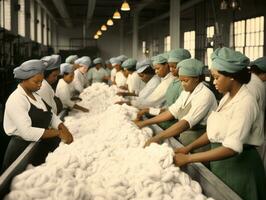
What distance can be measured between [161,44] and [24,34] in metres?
10.1

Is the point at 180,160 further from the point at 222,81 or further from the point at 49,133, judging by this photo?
the point at 49,133

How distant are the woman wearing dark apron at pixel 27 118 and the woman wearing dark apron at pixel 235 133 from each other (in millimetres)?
1208

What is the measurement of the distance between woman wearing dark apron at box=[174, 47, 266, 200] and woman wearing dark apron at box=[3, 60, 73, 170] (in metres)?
1.21

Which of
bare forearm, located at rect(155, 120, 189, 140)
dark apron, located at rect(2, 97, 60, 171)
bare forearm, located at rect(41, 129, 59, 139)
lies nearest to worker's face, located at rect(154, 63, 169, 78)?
bare forearm, located at rect(155, 120, 189, 140)

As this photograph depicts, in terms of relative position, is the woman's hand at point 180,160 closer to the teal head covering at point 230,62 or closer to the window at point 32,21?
the teal head covering at point 230,62

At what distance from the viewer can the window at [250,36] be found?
33.1ft

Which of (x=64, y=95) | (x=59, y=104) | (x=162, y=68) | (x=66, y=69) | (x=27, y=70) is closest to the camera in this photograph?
(x=27, y=70)

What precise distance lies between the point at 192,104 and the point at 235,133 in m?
1.01

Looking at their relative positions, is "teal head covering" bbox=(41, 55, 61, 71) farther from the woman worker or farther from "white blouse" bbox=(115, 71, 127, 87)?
"white blouse" bbox=(115, 71, 127, 87)

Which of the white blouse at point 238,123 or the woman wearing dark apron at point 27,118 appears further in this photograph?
the woman wearing dark apron at point 27,118

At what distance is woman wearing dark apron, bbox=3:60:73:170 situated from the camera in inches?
122

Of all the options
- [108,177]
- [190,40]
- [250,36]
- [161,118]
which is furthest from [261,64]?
[190,40]

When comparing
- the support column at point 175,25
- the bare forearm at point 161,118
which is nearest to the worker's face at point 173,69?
the bare forearm at point 161,118

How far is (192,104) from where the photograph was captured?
3262mm
